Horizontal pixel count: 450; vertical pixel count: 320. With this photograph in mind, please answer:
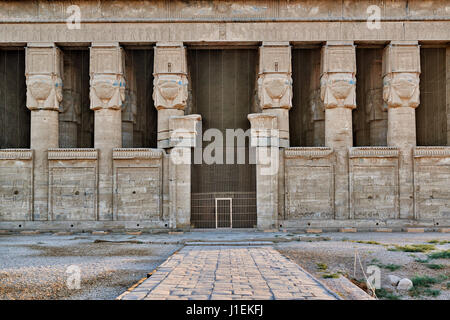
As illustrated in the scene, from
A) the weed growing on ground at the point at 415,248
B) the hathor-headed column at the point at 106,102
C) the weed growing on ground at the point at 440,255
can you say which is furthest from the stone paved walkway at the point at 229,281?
the hathor-headed column at the point at 106,102

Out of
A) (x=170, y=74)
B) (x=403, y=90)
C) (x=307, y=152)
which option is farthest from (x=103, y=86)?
(x=403, y=90)

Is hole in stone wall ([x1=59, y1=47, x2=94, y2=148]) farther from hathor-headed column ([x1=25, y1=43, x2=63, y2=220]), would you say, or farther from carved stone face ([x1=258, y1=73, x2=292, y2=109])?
carved stone face ([x1=258, y1=73, x2=292, y2=109])

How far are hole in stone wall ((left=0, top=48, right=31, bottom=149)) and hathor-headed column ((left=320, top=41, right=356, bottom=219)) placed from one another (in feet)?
51.8

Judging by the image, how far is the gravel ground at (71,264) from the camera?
6738mm

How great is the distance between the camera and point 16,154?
19516mm

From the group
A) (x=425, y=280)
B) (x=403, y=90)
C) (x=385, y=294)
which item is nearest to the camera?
(x=385, y=294)

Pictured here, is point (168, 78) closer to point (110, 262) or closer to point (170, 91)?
point (170, 91)

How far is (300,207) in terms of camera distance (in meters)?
19.5

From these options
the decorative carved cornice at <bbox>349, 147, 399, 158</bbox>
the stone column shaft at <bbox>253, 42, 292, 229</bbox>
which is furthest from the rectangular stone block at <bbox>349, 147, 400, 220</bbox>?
the stone column shaft at <bbox>253, 42, 292, 229</bbox>

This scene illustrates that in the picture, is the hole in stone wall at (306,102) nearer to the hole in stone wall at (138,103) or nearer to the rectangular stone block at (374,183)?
the rectangular stone block at (374,183)

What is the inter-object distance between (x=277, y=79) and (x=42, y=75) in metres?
11.1

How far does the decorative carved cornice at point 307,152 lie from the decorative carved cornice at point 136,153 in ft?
19.7
